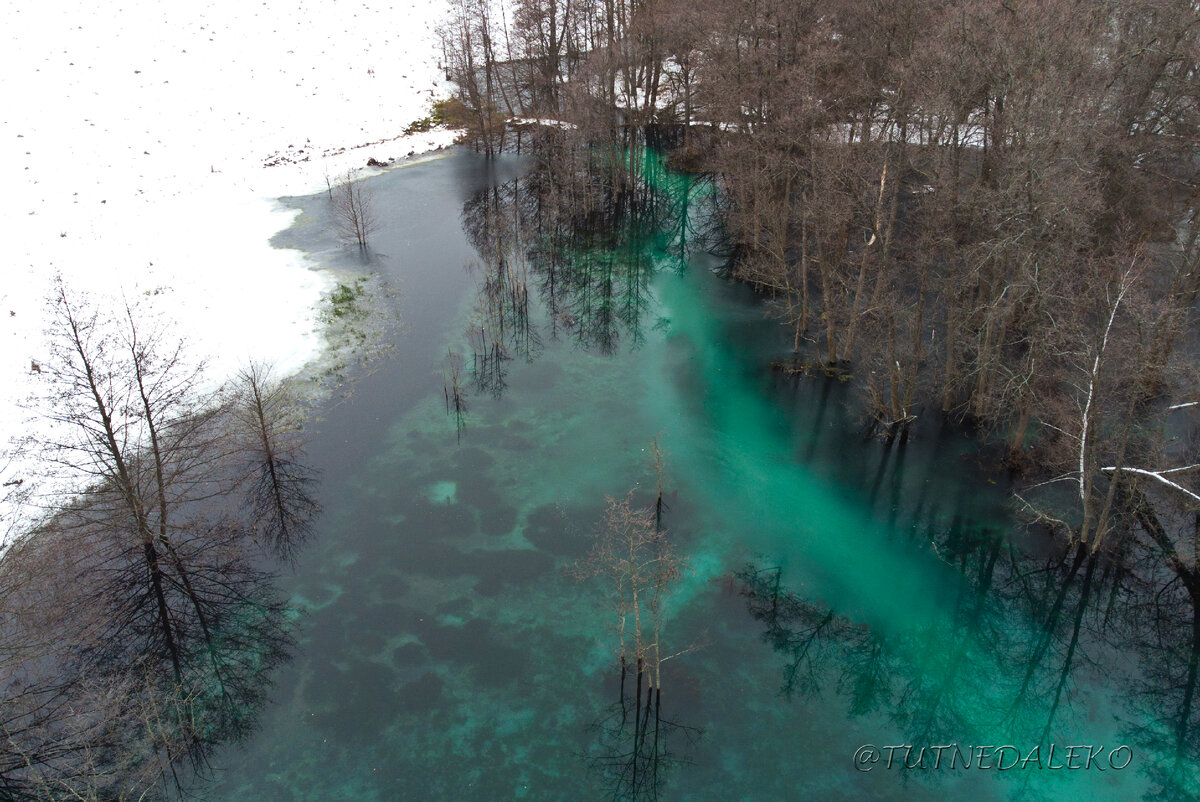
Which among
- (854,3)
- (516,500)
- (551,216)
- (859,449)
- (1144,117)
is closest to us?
(516,500)

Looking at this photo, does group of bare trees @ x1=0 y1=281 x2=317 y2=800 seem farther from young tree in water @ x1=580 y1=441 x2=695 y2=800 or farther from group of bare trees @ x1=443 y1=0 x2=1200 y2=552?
group of bare trees @ x1=443 y1=0 x2=1200 y2=552

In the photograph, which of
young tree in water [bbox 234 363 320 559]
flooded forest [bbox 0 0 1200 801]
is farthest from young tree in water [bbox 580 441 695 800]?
young tree in water [bbox 234 363 320 559]

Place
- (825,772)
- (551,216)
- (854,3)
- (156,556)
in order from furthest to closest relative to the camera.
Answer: (551,216) → (854,3) → (156,556) → (825,772)

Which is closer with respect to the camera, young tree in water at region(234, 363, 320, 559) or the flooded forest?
the flooded forest

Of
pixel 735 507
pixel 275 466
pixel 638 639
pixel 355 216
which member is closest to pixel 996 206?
pixel 735 507

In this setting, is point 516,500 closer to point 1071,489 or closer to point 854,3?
point 1071,489

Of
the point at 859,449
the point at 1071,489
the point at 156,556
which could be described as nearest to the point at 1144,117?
the point at 1071,489

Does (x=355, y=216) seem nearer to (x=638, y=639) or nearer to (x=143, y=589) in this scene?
(x=143, y=589)

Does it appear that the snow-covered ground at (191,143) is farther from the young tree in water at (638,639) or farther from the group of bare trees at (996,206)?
the group of bare trees at (996,206)
